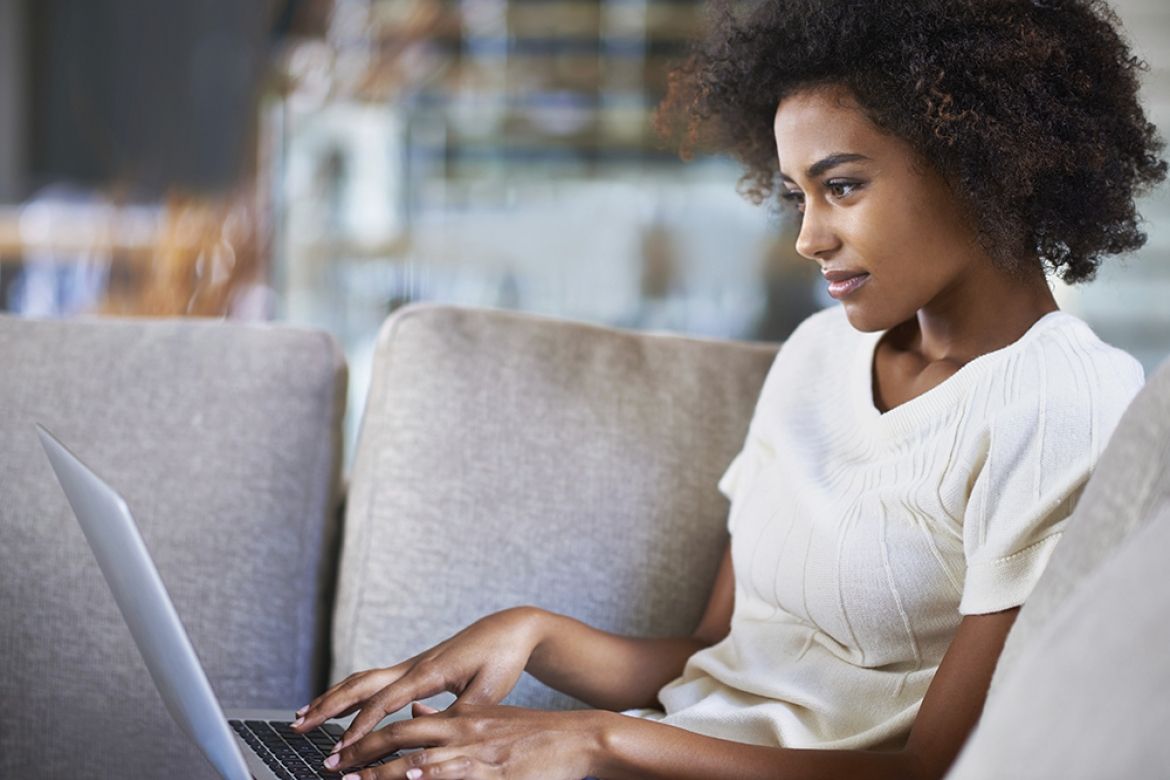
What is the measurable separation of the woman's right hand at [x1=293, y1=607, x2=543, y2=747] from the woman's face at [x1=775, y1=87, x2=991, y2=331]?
0.40 metres

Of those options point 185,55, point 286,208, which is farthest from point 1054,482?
point 185,55

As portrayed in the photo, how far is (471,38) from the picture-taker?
4.43 m

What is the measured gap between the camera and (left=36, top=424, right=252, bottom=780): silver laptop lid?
2.84 feet

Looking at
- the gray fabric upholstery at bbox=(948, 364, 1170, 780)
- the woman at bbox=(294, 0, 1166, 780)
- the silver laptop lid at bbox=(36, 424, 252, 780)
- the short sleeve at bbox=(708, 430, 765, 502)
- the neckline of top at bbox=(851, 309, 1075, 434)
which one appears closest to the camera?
the gray fabric upholstery at bbox=(948, 364, 1170, 780)

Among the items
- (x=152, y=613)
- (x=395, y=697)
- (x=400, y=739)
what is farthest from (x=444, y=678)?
(x=152, y=613)

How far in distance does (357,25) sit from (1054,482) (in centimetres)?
353

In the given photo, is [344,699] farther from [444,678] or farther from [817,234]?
[817,234]

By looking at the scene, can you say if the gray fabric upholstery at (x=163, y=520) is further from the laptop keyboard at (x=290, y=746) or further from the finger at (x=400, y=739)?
the finger at (x=400, y=739)

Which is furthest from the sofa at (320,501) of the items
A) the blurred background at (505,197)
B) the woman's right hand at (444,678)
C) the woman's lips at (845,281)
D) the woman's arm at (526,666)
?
the blurred background at (505,197)

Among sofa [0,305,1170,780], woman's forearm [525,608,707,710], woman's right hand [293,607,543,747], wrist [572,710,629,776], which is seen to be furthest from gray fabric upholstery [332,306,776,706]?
wrist [572,710,629,776]

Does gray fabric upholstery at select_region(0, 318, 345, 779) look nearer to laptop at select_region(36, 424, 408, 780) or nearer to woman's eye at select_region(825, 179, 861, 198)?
laptop at select_region(36, 424, 408, 780)

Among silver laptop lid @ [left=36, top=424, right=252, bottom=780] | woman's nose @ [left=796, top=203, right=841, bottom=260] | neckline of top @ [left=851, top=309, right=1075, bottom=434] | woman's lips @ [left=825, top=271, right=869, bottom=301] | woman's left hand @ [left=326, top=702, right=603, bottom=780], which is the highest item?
woman's nose @ [left=796, top=203, right=841, bottom=260]

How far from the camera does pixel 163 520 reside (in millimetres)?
1484

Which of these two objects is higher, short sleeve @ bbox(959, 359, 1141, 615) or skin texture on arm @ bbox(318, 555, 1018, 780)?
short sleeve @ bbox(959, 359, 1141, 615)
